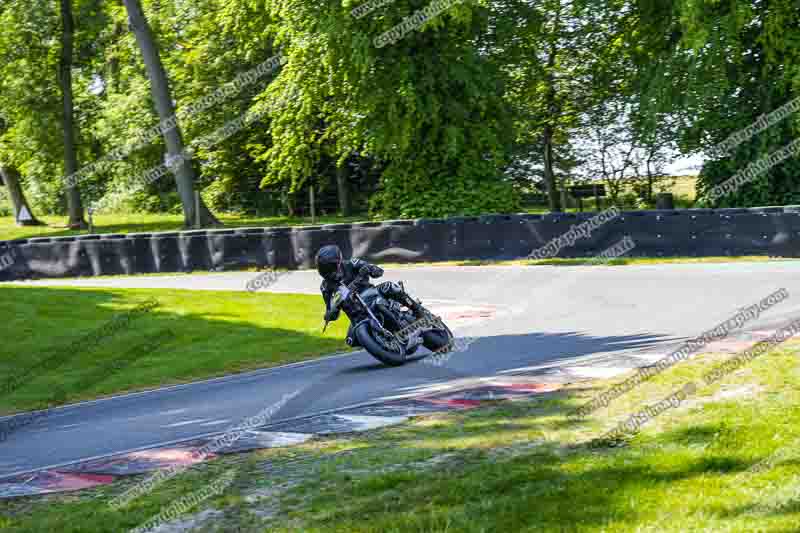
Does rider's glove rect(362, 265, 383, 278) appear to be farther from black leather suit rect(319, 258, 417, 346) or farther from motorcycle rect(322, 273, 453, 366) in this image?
motorcycle rect(322, 273, 453, 366)

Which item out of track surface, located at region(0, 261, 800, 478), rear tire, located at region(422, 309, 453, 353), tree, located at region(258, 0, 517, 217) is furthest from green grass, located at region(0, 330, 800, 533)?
tree, located at region(258, 0, 517, 217)

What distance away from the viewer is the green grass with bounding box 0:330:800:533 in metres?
6.06

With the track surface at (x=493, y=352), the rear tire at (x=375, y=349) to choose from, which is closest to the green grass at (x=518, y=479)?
the track surface at (x=493, y=352)

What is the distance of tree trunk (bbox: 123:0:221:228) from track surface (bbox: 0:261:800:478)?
17337mm

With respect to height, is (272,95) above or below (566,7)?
below

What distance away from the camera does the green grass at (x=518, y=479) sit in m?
6.06

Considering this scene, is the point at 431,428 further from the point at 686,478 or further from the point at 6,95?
the point at 6,95

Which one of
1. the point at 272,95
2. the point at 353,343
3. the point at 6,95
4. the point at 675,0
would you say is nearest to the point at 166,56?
the point at 6,95

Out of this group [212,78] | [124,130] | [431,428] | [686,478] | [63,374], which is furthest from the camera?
[124,130]

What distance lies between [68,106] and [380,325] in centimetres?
3508

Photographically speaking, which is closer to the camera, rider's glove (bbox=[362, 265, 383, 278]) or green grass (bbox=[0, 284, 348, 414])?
rider's glove (bbox=[362, 265, 383, 278])

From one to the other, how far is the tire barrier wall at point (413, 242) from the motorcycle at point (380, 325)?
1177 centimetres

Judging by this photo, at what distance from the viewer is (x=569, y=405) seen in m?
9.56

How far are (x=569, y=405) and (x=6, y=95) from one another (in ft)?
133
